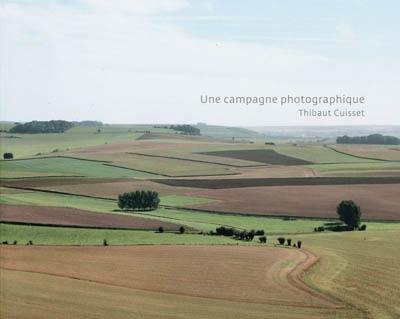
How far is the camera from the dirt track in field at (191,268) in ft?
124

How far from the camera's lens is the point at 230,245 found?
57.8 meters

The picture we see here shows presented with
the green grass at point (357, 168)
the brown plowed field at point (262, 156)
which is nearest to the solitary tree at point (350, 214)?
the green grass at point (357, 168)

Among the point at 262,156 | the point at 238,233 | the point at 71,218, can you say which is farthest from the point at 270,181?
the point at 262,156

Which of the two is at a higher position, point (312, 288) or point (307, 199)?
point (307, 199)

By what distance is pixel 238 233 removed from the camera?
6494cm

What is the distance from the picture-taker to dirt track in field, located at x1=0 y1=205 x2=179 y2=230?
66000 millimetres

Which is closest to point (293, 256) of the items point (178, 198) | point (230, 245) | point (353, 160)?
point (230, 245)

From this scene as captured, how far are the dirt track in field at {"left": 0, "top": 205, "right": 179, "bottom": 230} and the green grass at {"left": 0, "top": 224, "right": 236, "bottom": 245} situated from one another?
2391mm

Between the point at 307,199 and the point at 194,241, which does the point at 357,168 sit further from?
the point at 194,241

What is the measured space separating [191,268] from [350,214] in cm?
3477

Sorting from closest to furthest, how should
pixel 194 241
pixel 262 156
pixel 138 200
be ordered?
pixel 194 241, pixel 138 200, pixel 262 156

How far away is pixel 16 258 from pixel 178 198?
44883 mm

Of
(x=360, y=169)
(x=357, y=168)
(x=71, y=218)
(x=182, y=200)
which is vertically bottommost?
(x=71, y=218)

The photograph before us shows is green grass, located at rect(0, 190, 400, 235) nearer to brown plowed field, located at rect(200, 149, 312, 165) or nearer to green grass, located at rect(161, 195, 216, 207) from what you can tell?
green grass, located at rect(161, 195, 216, 207)
